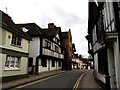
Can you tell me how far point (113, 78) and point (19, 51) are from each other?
1243 centimetres

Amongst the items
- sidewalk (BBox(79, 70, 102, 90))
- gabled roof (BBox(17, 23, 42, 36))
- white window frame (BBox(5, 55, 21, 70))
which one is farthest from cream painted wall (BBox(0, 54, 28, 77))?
gabled roof (BBox(17, 23, 42, 36))

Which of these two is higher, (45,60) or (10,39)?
(10,39)

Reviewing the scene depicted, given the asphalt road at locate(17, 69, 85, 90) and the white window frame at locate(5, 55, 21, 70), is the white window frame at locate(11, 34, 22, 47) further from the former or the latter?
the asphalt road at locate(17, 69, 85, 90)

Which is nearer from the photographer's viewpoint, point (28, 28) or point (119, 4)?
point (119, 4)

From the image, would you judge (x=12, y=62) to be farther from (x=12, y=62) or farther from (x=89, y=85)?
(x=89, y=85)

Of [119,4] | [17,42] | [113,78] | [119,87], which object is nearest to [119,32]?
[119,4]

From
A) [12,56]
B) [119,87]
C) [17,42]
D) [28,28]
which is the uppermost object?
[28,28]

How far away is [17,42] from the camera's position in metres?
20.8

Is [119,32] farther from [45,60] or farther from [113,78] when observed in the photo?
[45,60]

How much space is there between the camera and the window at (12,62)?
18.7 meters

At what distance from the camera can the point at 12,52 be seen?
19281 mm

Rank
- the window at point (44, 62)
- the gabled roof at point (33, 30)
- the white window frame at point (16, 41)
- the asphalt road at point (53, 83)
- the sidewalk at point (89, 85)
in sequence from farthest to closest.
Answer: the window at point (44, 62), the gabled roof at point (33, 30), the white window frame at point (16, 41), the asphalt road at point (53, 83), the sidewalk at point (89, 85)

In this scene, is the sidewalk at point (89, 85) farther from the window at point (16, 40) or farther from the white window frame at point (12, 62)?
the window at point (16, 40)

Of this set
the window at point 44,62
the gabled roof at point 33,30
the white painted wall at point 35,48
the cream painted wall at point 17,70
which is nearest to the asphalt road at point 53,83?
the cream painted wall at point 17,70
